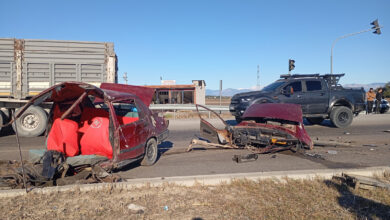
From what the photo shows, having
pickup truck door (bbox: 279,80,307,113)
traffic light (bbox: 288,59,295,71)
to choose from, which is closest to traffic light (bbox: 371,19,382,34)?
traffic light (bbox: 288,59,295,71)

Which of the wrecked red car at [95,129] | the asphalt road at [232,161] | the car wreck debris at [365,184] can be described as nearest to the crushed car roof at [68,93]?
the wrecked red car at [95,129]

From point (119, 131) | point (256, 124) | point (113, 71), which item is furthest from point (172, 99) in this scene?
point (119, 131)

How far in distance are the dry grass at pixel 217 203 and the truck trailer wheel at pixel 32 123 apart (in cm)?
698

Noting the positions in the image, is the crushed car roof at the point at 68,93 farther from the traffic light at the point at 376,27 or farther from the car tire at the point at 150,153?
the traffic light at the point at 376,27

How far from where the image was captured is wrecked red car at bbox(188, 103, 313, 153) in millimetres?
6520

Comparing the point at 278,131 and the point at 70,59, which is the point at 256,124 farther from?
the point at 70,59

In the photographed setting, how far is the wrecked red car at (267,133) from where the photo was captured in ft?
21.4

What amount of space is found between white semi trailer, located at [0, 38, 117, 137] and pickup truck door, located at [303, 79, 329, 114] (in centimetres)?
858

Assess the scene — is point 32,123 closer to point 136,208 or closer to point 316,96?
point 136,208

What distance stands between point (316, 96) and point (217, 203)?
971 cm

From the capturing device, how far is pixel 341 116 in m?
11.9

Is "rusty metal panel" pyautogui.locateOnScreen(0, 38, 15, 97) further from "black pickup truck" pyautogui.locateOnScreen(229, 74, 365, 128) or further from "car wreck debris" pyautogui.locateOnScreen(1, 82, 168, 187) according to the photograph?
"black pickup truck" pyautogui.locateOnScreen(229, 74, 365, 128)

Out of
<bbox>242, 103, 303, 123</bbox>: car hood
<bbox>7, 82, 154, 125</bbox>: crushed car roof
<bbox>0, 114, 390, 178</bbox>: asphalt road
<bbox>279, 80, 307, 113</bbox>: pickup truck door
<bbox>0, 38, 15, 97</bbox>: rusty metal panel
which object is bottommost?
<bbox>0, 114, 390, 178</bbox>: asphalt road

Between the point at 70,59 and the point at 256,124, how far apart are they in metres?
8.41
